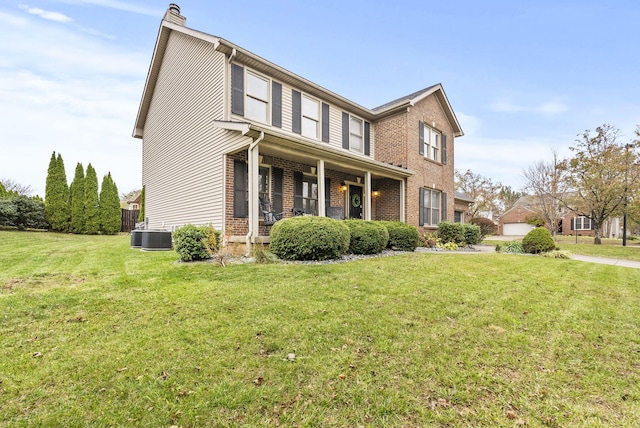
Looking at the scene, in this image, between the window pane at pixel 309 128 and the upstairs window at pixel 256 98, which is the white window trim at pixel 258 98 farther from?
the window pane at pixel 309 128

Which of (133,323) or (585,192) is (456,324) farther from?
(585,192)

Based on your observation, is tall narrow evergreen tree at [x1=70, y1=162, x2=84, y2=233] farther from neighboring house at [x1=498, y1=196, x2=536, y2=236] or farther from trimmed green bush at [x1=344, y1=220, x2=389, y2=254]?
neighboring house at [x1=498, y1=196, x2=536, y2=236]

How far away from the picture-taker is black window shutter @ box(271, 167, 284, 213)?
9562mm

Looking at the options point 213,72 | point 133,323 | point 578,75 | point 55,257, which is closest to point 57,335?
point 133,323

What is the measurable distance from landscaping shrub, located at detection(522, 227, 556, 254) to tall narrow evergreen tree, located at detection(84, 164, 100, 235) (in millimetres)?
20385

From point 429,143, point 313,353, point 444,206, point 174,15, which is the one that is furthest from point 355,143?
point 313,353

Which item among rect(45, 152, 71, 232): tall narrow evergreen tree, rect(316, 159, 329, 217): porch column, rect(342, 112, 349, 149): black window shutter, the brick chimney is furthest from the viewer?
rect(45, 152, 71, 232): tall narrow evergreen tree

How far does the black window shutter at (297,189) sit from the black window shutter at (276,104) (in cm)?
173

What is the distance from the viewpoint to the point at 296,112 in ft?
33.8

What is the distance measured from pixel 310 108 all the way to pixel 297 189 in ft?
10.2

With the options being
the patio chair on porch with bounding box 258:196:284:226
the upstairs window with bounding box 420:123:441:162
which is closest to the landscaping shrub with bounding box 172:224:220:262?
the patio chair on porch with bounding box 258:196:284:226

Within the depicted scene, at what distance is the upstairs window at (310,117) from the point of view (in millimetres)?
10624

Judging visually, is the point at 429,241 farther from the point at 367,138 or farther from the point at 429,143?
the point at 367,138

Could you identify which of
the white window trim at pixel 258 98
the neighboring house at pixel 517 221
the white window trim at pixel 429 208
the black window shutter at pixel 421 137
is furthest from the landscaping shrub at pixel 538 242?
the neighboring house at pixel 517 221
